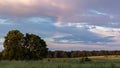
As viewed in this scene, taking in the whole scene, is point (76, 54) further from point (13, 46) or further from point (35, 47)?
point (13, 46)

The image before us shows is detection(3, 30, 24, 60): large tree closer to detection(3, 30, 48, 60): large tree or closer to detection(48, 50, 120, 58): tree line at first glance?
detection(3, 30, 48, 60): large tree

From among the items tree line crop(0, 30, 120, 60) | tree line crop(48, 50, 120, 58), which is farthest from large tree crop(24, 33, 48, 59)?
tree line crop(48, 50, 120, 58)

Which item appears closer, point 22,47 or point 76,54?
point 22,47

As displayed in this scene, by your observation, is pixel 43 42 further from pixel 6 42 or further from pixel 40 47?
pixel 6 42

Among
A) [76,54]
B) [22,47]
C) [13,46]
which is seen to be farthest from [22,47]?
[76,54]

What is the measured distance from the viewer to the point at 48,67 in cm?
2050

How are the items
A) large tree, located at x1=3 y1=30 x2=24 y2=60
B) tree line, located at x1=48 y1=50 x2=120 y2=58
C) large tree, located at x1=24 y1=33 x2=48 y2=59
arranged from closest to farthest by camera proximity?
large tree, located at x1=3 y1=30 x2=24 y2=60, large tree, located at x1=24 y1=33 x2=48 y2=59, tree line, located at x1=48 y1=50 x2=120 y2=58

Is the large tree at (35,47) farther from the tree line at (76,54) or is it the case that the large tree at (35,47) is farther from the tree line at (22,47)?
the tree line at (76,54)

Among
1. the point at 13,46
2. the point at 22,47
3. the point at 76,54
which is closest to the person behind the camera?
the point at 13,46

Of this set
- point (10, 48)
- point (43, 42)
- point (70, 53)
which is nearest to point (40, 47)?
point (43, 42)

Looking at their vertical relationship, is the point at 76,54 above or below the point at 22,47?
above

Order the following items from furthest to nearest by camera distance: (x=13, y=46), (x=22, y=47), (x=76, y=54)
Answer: (x=76, y=54) < (x=22, y=47) < (x=13, y=46)

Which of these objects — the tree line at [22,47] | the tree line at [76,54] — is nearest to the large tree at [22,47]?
the tree line at [22,47]

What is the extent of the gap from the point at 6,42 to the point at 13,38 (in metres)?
1.83
